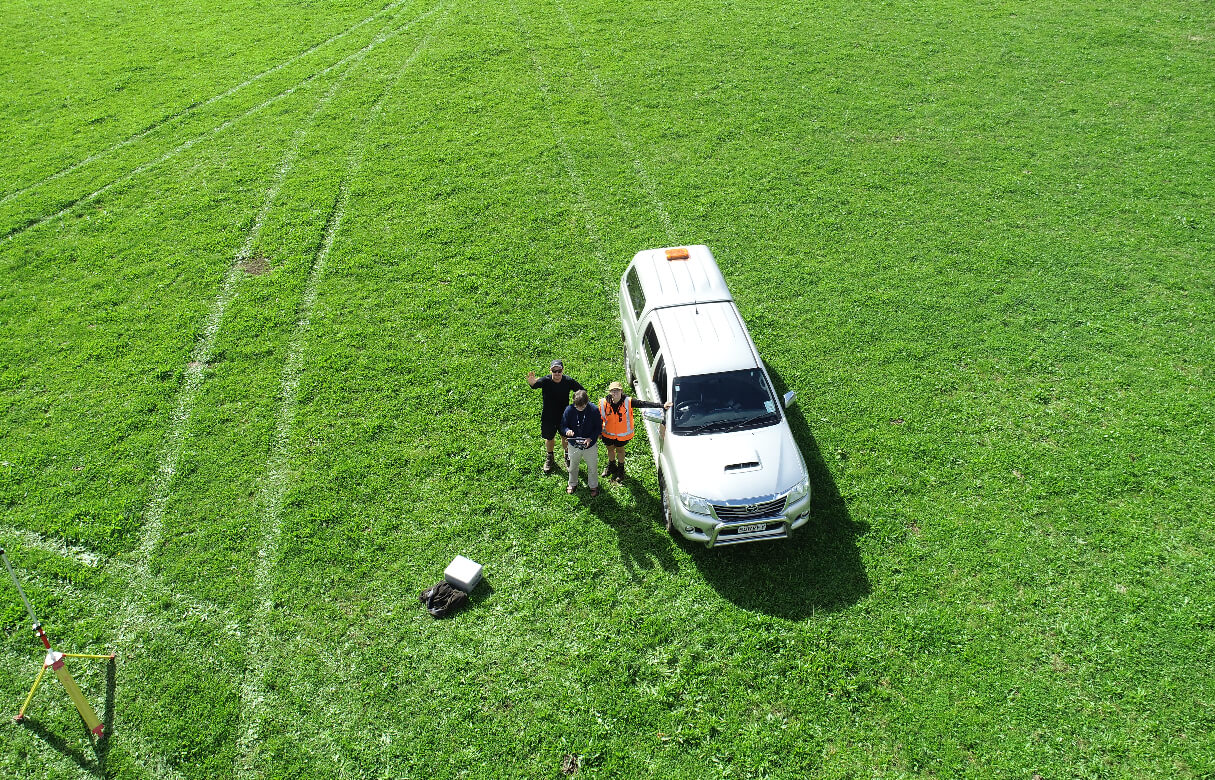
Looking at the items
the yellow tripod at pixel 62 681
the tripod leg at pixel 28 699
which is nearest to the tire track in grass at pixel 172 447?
the yellow tripod at pixel 62 681

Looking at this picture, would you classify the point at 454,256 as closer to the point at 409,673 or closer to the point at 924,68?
the point at 409,673

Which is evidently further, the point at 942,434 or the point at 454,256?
the point at 454,256

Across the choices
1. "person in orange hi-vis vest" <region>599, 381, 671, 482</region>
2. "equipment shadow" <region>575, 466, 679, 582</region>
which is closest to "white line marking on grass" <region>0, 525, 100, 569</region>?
"equipment shadow" <region>575, 466, 679, 582</region>

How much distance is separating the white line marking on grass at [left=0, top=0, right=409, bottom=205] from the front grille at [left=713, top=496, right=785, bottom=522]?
17340 mm

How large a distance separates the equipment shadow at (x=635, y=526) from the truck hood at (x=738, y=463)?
3.26ft

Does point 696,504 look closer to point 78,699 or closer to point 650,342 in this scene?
point 650,342

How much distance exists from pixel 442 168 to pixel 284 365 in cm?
661

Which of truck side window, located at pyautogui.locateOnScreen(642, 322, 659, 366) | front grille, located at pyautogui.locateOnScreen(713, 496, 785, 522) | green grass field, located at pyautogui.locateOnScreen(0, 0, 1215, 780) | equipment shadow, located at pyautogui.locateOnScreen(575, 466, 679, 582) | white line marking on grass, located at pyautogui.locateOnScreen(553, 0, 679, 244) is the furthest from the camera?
white line marking on grass, located at pyautogui.locateOnScreen(553, 0, 679, 244)

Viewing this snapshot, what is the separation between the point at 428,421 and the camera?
437 inches

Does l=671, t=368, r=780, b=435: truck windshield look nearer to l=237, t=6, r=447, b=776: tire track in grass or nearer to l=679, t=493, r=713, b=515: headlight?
l=679, t=493, r=713, b=515: headlight

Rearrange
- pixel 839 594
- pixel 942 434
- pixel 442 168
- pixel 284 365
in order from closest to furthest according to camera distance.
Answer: pixel 839 594 < pixel 942 434 < pixel 284 365 < pixel 442 168

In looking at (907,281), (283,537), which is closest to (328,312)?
(283,537)

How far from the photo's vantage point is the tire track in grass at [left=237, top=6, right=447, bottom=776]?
7.82 metres

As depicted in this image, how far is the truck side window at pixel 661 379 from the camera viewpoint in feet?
32.2
